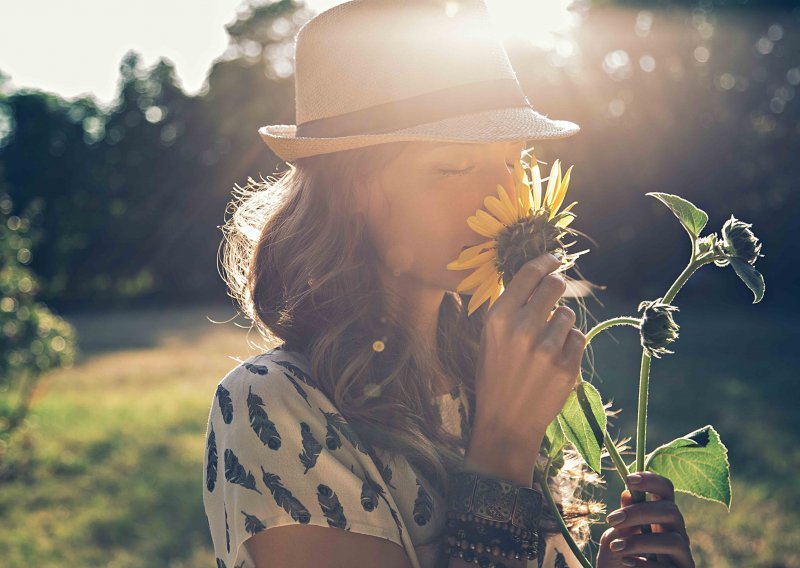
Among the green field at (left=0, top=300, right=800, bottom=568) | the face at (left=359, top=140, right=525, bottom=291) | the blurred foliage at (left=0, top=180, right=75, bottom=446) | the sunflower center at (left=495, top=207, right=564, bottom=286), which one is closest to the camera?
the sunflower center at (left=495, top=207, right=564, bottom=286)

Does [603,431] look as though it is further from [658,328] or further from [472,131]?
[472,131]

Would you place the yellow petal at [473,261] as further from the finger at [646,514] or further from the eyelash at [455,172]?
the finger at [646,514]

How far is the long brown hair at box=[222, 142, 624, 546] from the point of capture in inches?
57.1

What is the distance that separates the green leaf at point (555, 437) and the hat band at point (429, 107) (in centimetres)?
57

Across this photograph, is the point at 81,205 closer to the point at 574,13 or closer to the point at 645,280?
the point at 574,13

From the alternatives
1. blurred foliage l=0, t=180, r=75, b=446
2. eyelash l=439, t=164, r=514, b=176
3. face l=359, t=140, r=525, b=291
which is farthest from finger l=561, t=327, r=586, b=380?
blurred foliage l=0, t=180, r=75, b=446

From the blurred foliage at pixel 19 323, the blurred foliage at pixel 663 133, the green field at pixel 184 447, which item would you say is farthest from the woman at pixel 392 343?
the blurred foliage at pixel 663 133

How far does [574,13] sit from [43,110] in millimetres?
16600

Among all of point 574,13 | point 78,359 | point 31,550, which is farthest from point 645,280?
point 31,550

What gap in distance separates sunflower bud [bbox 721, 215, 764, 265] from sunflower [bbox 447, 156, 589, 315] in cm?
23

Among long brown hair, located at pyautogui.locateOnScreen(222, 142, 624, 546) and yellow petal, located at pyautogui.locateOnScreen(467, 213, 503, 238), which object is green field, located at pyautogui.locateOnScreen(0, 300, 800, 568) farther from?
yellow petal, located at pyautogui.locateOnScreen(467, 213, 503, 238)

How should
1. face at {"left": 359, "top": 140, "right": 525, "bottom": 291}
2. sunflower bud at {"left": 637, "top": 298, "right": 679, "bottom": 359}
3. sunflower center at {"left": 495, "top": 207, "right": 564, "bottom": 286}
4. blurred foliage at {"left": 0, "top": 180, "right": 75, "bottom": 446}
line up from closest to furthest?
sunflower bud at {"left": 637, "top": 298, "right": 679, "bottom": 359} → sunflower center at {"left": 495, "top": 207, "right": 564, "bottom": 286} → face at {"left": 359, "top": 140, "right": 525, "bottom": 291} → blurred foliage at {"left": 0, "top": 180, "right": 75, "bottom": 446}

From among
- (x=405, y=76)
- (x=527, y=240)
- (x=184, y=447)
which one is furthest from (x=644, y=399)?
(x=184, y=447)

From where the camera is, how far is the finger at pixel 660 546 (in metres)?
1.18
